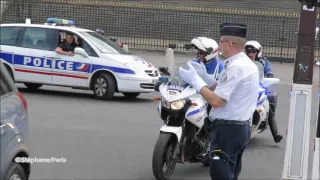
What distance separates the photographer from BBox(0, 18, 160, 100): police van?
1393 centimetres

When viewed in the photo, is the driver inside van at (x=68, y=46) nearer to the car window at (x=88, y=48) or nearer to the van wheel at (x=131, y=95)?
the car window at (x=88, y=48)

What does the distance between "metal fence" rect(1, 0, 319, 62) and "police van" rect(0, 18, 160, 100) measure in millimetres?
13732

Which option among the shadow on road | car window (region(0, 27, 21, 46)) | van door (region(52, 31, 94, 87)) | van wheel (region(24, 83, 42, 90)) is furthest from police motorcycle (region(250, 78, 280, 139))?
van wheel (region(24, 83, 42, 90))

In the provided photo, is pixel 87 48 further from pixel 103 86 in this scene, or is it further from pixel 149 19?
pixel 149 19

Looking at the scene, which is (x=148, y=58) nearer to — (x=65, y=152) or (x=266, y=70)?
(x=266, y=70)

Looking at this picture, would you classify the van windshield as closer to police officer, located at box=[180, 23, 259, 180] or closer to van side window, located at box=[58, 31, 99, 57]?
van side window, located at box=[58, 31, 99, 57]

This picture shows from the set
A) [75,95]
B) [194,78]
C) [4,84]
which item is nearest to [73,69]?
[75,95]

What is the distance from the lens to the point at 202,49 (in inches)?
293

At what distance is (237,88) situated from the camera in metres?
5.57

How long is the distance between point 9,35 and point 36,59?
0.97 meters

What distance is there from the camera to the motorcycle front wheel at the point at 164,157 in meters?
7.06

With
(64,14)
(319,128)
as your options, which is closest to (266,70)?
(319,128)

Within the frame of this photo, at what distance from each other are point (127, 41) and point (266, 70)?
725 inches

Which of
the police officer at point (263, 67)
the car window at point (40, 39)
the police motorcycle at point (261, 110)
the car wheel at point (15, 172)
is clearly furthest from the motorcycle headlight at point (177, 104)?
the car window at point (40, 39)
